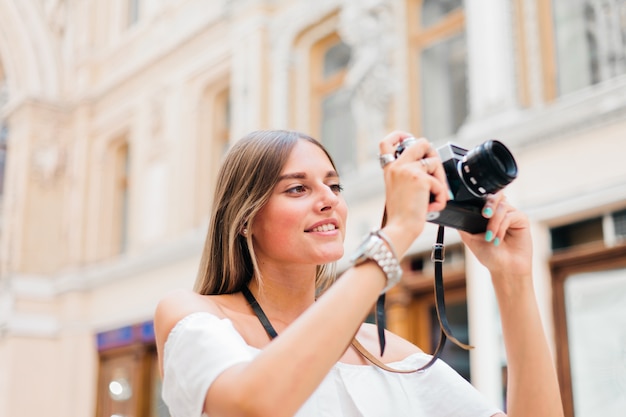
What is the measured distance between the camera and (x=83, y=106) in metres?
12.9

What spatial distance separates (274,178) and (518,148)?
5.24 m

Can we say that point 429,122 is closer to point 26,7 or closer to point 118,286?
point 118,286

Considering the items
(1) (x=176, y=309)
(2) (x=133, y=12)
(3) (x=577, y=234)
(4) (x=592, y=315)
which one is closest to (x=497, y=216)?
(1) (x=176, y=309)

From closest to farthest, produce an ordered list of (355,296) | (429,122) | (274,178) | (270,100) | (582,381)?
(355,296) → (274,178) → (582,381) → (429,122) → (270,100)

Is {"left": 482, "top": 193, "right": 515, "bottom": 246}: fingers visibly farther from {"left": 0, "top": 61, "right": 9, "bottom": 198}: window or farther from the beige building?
{"left": 0, "top": 61, "right": 9, "bottom": 198}: window

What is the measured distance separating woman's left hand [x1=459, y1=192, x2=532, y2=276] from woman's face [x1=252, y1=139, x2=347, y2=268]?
23 centimetres

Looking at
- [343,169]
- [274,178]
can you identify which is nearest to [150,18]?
[343,169]

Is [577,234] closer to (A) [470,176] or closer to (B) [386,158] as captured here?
(A) [470,176]

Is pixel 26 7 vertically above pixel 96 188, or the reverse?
pixel 26 7

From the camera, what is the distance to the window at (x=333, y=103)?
8.59 m

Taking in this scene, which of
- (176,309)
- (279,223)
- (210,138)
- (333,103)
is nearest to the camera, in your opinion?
(176,309)

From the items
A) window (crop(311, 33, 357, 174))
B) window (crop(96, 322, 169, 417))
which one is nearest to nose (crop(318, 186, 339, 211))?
window (crop(311, 33, 357, 174))

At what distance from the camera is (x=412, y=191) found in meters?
1.25

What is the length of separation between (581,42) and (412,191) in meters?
5.57
